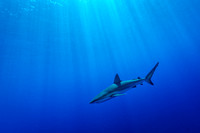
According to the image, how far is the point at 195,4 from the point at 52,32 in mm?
25384

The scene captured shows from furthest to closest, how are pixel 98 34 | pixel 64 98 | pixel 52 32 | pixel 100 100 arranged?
1. pixel 64 98
2. pixel 98 34
3. pixel 52 32
4. pixel 100 100

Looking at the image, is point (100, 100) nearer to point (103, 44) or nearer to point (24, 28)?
point (24, 28)

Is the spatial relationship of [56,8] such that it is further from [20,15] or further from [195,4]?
[195,4]

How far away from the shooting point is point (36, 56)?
31.3 metres

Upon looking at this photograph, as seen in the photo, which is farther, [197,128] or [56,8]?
[56,8]

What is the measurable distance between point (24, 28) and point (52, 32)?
4.04m

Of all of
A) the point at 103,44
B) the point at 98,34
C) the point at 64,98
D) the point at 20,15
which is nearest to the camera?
the point at 20,15

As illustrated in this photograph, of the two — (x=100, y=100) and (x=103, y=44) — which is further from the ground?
(x=103, y=44)

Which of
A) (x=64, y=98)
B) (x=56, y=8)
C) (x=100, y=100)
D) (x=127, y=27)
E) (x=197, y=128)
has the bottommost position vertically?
(x=197, y=128)

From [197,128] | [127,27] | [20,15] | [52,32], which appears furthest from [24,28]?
[197,128]

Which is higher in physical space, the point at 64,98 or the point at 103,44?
the point at 64,98

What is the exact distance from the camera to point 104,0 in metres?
21.7

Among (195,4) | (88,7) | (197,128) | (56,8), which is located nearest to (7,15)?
(56,8)

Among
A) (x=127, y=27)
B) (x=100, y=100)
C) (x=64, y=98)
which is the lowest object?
(x=100, y=100)
